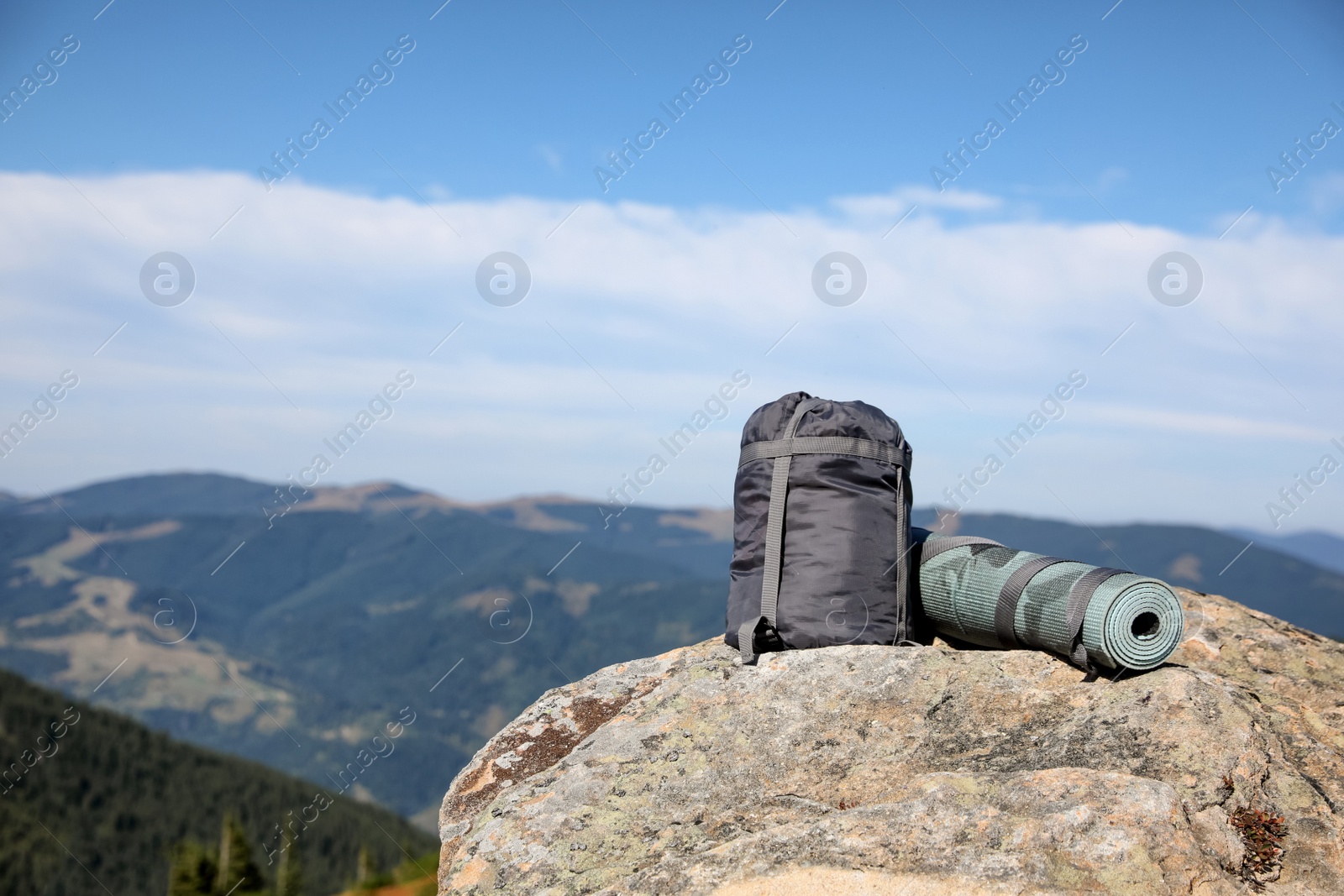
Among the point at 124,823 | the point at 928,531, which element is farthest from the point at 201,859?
the point at 124,823

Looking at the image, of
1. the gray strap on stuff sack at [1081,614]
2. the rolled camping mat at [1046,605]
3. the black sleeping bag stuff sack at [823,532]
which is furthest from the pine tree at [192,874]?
the gray strap on stuff sack at [1081,614]

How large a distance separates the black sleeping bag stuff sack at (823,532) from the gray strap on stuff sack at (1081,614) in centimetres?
143

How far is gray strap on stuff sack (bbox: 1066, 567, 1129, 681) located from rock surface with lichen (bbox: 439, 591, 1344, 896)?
0.12m

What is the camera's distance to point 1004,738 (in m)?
5.13

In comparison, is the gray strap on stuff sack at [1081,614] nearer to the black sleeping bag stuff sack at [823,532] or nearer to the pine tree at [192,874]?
the black sleeping bag stuff sack at [823,532]

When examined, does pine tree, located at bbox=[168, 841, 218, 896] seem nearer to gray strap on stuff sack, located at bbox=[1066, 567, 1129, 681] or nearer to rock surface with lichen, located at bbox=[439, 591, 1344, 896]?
rock surface with lichen, located at bbox=[439, 591, 1344, 896]

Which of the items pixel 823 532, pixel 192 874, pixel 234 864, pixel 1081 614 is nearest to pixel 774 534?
pixel 823 532

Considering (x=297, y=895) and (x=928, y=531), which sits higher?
(x=928, y=531)

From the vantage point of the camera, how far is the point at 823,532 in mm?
6723

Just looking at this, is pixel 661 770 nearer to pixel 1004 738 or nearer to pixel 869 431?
pixel 1004 738

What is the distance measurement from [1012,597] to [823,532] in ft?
4.44

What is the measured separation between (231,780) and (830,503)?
175669mm

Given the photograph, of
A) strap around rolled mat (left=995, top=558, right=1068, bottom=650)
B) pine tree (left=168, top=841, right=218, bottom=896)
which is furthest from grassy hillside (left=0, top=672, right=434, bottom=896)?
strap around rolled mat (left=995, top=558, right=1068, bottom=650)

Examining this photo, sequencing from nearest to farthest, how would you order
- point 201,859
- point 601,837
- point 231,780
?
point 601,837 → point 201,859 → point 231,780
